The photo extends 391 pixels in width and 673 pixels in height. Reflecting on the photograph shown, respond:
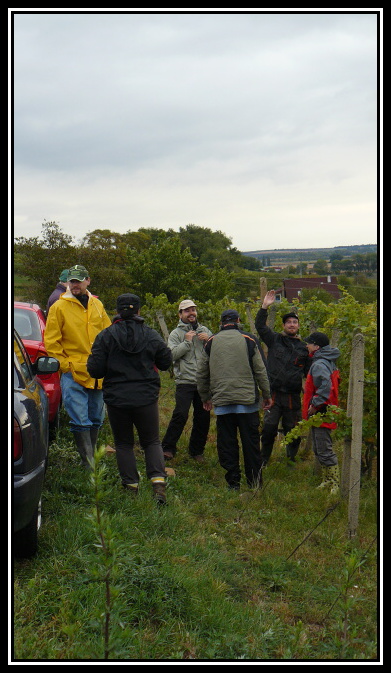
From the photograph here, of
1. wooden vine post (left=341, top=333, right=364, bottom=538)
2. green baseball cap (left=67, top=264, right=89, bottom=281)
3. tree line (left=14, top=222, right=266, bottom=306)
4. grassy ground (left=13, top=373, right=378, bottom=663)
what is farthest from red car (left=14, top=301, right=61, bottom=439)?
tree line (left=14, top=222, right=266, bottom=306)

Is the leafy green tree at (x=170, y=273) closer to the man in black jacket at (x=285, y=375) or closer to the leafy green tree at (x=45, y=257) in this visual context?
the leafy green tree at (x=45, y=257)

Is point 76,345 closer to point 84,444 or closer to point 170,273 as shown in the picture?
point 84,444

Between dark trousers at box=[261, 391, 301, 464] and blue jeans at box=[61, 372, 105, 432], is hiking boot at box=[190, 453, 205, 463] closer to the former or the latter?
dark trousers at box=[261, 391, 301, 464]

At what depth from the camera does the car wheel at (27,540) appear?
3.97 metres

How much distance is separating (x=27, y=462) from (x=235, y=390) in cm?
314

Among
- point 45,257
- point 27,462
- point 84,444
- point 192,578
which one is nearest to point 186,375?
point 84,444

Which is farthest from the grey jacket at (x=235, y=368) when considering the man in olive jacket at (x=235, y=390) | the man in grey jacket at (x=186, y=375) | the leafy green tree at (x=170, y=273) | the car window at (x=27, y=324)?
the leafy green tree at (x=170, y=273)

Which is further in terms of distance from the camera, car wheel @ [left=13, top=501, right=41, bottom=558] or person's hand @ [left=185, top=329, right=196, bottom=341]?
person's hand @ [left=185, top=329, right=196, bottom=341]

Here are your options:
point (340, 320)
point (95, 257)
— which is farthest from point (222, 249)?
point (340, 320)

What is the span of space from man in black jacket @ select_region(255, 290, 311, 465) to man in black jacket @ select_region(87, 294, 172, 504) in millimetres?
2223

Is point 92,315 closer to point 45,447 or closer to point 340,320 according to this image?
point 45,447

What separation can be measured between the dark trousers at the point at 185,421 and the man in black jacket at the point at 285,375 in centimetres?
73

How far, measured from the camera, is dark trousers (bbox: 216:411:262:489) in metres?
6.71

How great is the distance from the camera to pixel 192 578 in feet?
13.6
